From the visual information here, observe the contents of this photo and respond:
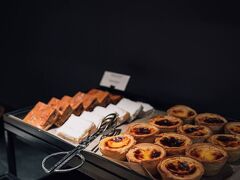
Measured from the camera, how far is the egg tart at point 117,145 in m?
1.64

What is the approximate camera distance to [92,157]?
1.69 metres

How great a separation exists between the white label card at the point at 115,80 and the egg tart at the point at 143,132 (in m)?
0.70

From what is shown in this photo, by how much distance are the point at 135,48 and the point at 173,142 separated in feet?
3.27

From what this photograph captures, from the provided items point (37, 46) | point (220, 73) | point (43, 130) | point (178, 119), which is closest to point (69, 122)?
point (43, 130)

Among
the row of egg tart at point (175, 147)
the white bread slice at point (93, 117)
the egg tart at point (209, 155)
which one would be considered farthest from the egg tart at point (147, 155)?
the white bread slice at point (93, 117)

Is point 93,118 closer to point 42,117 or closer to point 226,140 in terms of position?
point 42,117

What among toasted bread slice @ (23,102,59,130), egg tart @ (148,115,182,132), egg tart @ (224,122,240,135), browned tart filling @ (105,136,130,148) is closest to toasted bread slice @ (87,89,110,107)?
toasted bread slice @ (23,102,59,130)

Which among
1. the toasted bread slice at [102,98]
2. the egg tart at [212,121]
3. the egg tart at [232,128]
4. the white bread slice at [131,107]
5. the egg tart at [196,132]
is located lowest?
the toasted bread slice at [102,98]

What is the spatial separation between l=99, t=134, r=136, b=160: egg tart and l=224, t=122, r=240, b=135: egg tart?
0.50m

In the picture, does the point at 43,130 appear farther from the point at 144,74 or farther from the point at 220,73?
the point at 220,73

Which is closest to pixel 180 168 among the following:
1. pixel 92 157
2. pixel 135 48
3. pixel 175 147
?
pixel 175 147

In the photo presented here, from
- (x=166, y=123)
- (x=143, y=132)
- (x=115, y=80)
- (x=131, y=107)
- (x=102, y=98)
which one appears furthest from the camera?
(x=115, y=80)

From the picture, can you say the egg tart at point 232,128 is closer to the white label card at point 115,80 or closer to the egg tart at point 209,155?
the egg tart at point 209,155

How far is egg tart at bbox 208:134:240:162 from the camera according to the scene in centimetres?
160
